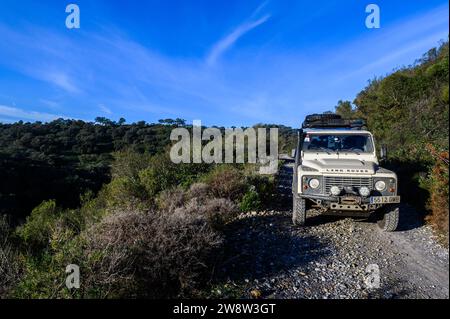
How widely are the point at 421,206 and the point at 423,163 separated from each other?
237cm

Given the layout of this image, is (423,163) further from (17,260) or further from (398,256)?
(17,260)

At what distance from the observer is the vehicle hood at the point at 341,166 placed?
5.96 meters

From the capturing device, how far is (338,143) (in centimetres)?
728

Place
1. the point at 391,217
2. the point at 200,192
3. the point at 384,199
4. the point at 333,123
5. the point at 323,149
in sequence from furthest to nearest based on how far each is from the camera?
the point at 200,192 < the point at 333,123 < the point at 323,149 < the point at 391,217 < the point at 384,199

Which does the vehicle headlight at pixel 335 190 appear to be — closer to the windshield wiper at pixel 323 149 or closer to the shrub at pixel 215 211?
the windshield wiper at pixel 323 149

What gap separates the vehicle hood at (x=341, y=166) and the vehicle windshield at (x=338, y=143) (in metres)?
0.59

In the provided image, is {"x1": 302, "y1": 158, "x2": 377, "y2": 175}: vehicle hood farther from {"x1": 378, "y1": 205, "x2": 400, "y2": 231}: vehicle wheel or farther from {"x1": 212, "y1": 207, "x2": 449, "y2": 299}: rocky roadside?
{"x1": 212, "y1": 207, "x2": 449, "y2": 299}: rocky roadside

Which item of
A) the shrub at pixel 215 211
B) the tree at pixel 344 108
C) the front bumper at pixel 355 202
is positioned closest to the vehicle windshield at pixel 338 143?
the front bumper at pixel 355 202

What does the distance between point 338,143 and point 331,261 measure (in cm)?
308

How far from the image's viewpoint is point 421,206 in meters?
7.36

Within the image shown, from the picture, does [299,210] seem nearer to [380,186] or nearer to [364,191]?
[364,191]

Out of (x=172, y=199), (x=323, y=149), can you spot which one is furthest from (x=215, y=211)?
(x=323, y=149)

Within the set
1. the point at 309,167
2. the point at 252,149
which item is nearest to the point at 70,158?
the point at 252,149

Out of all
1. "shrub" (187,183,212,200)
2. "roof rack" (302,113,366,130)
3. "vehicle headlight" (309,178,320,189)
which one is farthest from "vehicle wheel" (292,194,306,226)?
"roof rack" (302,113,366,130)
